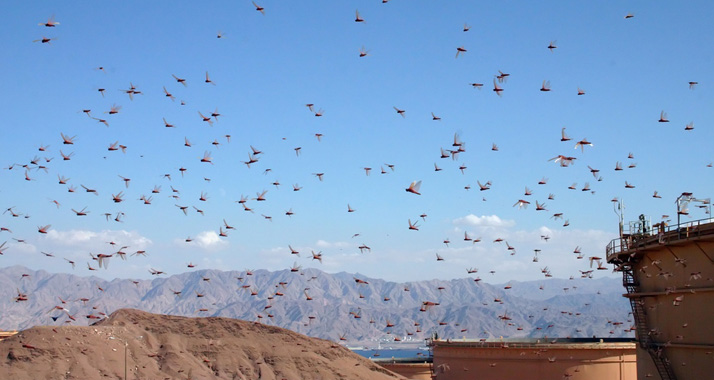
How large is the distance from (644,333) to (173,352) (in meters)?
42.0

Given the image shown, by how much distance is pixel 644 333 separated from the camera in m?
36.7

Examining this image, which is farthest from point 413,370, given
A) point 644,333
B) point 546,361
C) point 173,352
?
point 644,333

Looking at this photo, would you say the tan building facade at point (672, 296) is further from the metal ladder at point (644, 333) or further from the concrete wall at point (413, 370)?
the concrete wall at point (413, 370)

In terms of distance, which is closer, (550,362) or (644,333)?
(644,333)

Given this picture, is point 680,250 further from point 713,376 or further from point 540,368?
point 540,368

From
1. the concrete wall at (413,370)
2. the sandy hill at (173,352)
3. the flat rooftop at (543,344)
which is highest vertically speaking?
the flat rooftop at (543,344)

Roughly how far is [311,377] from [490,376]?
56.4 feet

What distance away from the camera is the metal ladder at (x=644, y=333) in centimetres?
3425

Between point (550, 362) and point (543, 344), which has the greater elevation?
point (543, 344)

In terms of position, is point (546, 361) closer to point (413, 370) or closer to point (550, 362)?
point (550, 362)

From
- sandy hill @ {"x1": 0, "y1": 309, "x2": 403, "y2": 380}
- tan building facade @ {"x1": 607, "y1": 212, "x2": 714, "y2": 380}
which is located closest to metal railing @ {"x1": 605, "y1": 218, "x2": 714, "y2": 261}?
tan building facade @ {"x1": 607, "y1": 212, "x2": 714, "y2": 380}

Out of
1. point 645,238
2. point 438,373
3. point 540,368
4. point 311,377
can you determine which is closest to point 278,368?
point 311,377

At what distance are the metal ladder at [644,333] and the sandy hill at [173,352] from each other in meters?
32.7

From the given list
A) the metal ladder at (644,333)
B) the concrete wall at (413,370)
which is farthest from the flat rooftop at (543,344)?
the metal ladder at (644,333)
